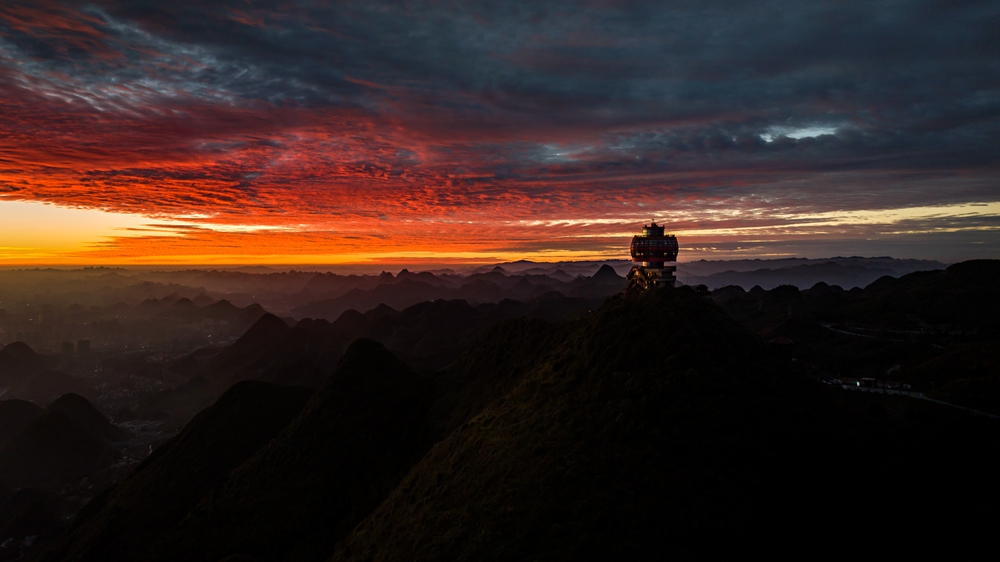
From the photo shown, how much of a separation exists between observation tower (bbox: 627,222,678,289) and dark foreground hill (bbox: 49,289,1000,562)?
20460mm

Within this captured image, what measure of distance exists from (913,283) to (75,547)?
210m

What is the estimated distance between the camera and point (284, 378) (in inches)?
5969

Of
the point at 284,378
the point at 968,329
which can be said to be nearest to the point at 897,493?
the point at 968,329

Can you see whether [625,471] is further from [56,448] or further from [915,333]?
[56,448]

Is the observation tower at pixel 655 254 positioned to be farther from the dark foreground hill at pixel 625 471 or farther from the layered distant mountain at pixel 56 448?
the layered distant mountain at pixel 56 448

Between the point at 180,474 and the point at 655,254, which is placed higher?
the point at 655,254

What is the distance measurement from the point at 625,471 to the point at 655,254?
161 feet

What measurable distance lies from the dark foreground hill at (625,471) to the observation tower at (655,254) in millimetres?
20460

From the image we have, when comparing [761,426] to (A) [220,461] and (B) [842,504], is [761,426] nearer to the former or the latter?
(B) [842,504]

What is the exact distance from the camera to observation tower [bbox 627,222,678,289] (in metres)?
70.5

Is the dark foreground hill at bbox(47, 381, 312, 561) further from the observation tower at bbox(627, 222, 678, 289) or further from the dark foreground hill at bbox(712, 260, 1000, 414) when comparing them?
the dark foreground hill at bbox(712, 260, 1000, 414)

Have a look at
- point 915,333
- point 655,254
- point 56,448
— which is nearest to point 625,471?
point 655,254

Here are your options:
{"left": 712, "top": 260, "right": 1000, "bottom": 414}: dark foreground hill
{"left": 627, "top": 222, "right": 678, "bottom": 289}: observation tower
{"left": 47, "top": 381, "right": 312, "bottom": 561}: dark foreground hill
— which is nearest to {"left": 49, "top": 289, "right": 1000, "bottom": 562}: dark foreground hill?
{"left": 47, "top": 381, "right": 312, "bottom": 561}: dark foreground hill

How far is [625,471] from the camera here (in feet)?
95.6
